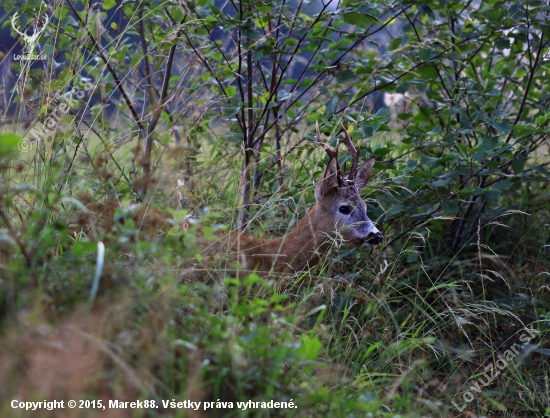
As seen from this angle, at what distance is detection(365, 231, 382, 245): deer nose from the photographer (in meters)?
3.95

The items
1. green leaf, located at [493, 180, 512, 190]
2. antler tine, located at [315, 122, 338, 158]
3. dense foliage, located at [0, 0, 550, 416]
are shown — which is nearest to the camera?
dense foliage, located at [0, 0, 550, 416]

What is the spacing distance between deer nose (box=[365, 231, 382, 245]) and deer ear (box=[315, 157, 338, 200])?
1.51 ft

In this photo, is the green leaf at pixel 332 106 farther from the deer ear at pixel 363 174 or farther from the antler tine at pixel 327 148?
the deer ear at pixel 363 174

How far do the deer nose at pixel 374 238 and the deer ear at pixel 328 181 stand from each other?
0.46 meters

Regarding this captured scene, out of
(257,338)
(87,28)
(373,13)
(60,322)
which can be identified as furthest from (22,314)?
(373,13)

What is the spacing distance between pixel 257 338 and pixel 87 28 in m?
2.49

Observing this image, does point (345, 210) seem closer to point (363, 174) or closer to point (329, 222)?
point (329, 222)

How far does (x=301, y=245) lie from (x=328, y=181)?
0.50 metres

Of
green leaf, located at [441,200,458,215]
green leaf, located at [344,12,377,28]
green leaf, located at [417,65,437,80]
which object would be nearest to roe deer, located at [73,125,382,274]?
green leaf, located at [441,200,458,215]

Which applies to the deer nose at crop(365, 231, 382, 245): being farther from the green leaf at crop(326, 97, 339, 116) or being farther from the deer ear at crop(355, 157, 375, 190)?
the green leaf at crop(326, 97, 339, 116)

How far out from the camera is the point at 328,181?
4.32 m

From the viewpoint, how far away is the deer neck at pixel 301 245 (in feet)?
13.2

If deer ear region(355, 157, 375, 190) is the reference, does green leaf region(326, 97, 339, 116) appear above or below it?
above

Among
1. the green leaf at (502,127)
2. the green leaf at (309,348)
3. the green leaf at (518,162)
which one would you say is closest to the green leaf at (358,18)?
the green leaf at (502,127)
